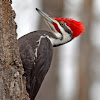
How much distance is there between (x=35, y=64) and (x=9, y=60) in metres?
0.92

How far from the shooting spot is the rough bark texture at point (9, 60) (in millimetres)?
2887

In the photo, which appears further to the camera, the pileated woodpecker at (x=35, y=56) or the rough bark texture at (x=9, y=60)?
the pileated woodpecker at (x=35, y=56)

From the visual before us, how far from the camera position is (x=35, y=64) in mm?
3900

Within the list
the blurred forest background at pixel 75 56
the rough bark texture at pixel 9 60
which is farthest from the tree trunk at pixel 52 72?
the rough bark texture at pixel 9 60

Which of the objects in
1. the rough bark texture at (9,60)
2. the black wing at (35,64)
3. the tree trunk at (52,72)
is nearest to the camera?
the rough bark texture at (9,60)

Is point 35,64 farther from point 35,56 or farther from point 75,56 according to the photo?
point 75,56

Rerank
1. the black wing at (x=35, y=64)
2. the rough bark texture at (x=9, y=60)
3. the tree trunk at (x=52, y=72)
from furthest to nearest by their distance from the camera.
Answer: the tree trunk at (x=52, y=72), the black wing at (x=35, y=64), the rough bark texture at (x=9, y=60)

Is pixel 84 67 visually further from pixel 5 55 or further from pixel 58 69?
pixel 5 55

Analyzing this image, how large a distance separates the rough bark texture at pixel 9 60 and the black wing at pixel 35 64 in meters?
0.64

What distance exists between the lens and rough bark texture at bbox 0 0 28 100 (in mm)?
2887

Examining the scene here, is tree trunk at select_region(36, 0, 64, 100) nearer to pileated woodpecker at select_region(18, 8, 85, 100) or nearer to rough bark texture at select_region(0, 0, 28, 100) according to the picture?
pileated woodpecker at select_region(18, 8, 85, 100)

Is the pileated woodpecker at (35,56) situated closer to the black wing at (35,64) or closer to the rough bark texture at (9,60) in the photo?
the black wing at (35,64)

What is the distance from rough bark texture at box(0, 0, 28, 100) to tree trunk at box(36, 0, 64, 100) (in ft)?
15.0

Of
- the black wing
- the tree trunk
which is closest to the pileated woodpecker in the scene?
the black wing
